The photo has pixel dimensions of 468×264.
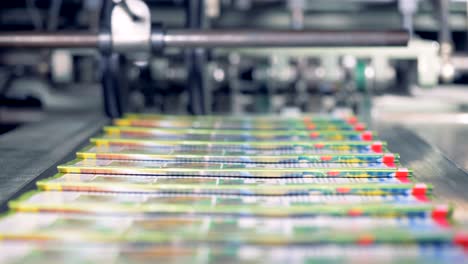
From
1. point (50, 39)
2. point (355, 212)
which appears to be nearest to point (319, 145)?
point (355, 212)

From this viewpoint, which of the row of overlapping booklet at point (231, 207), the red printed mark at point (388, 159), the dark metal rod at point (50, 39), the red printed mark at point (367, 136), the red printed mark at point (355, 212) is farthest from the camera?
the red printed mark at point (367, 136)

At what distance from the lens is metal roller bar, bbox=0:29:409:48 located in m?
1.63

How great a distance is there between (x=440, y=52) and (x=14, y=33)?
1.77 m

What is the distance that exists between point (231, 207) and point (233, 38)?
2.12ft

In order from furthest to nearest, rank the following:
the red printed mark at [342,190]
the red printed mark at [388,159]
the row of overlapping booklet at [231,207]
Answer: the red printed mark at [388,159] < the red printed mark at [342,190] < the row of overlapping booklet at [231,207]

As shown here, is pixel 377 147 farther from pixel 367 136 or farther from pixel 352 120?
pixel 352 120

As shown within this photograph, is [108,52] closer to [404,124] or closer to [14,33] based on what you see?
[14,33]

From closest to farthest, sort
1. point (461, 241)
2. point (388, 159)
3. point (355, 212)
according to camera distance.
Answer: point (461, 241)
point (355, 212)
point (388, 159)

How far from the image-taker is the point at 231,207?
3.95ft

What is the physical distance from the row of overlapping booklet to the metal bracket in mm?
324

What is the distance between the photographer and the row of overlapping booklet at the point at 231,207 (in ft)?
3.43

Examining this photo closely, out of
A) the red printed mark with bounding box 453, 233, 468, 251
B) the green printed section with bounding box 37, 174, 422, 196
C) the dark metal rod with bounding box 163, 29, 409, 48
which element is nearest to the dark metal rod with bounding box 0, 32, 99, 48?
the dark metal rod with bounding box 163, 29, 409, 48

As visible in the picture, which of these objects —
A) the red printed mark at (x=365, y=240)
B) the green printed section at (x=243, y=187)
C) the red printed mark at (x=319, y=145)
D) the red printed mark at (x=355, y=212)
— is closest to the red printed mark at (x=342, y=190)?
the green printed section at (x=243, y=187)

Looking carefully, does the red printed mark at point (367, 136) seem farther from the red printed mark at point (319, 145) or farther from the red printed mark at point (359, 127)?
the red printed mark at point (319, 145)
